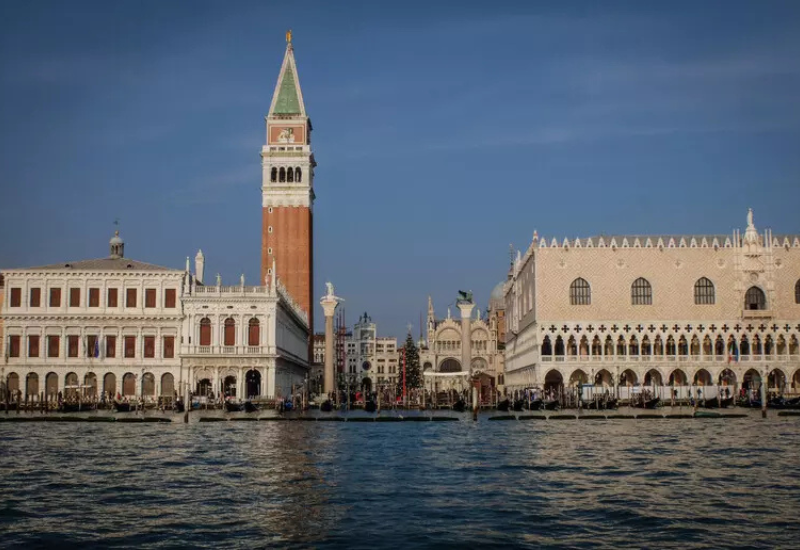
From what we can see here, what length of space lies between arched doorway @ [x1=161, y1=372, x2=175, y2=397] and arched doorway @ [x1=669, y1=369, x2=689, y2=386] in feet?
119

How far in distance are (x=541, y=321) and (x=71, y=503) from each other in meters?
54.6

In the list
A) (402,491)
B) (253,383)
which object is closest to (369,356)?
(253,383)

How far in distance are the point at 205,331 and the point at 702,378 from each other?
37.8 metres

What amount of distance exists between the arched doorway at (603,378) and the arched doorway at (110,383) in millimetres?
35108

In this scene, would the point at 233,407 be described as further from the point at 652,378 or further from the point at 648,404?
the point at 652,378

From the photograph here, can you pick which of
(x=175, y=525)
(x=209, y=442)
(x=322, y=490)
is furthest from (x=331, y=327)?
(x=175, y=525)

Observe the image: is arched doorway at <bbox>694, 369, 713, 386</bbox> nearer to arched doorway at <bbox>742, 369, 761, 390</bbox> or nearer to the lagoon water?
arched doorway at <bbox>742, 369, 761, 390</bbox>

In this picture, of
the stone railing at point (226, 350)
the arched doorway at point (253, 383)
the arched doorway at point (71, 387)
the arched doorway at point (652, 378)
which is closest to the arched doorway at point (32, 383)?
the arched doorway at point (71, 387)

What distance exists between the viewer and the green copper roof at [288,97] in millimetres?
86750

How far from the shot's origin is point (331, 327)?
72938 millimetres

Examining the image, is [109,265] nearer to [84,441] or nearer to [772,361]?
[84,441]

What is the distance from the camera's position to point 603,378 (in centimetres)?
7338

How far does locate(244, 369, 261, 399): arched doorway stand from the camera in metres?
62.8

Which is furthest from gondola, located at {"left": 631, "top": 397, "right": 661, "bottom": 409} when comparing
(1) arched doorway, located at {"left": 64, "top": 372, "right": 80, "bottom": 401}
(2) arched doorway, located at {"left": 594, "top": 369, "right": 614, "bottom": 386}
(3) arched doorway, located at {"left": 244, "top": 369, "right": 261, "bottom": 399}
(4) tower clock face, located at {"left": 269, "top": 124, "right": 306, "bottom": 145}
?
(4) tower clock face, located at {"left": 269, "top": 124, "right": 306, "bottom": 145}
